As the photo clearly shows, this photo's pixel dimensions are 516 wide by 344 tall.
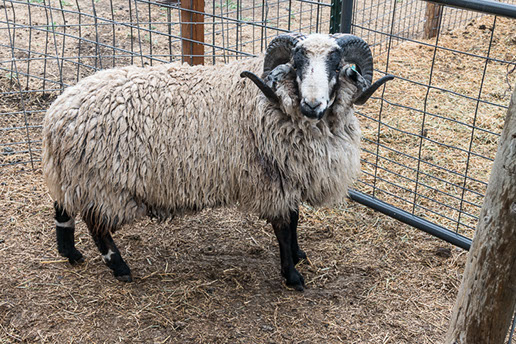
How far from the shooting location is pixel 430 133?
5.98 meters

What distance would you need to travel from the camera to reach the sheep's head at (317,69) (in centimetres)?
317

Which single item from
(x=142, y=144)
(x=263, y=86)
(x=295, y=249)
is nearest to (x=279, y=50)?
(x=263, y=86)

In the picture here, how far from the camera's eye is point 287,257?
148 inches

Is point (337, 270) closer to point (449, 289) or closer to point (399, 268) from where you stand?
point (399, 268)

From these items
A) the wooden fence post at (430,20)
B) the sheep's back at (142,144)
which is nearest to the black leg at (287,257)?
the sheep's back at (142,144)

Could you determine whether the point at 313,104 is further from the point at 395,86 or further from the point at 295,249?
the point at 395,86

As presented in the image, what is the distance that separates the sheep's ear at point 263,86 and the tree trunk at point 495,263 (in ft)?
5.47

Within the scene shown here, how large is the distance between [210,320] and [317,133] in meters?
1.47

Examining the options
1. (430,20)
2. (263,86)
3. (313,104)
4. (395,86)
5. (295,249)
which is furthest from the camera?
(430,20)

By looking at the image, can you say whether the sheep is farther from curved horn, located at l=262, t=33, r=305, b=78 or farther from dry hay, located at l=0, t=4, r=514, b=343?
dry hay, located at l=0, t=4, r=514, b=343

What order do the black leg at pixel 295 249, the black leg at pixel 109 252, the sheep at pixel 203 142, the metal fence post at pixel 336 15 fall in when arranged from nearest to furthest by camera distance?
the sheep at pixel 203 142
the black leg at pixel 109 252
the black leg at pixel 295 249
the metal fence post at pixel 336 15

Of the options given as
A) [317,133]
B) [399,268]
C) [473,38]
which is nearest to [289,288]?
[399,268]

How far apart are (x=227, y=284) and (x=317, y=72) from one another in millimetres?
1717

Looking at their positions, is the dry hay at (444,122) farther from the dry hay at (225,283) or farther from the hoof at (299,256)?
the hoof at (299,256)
